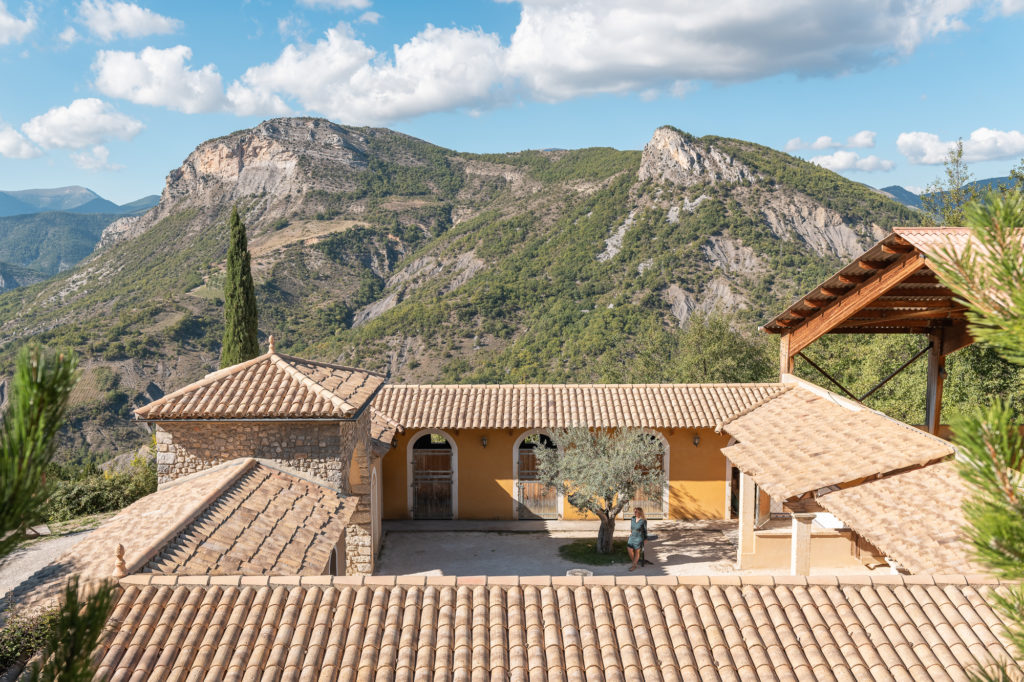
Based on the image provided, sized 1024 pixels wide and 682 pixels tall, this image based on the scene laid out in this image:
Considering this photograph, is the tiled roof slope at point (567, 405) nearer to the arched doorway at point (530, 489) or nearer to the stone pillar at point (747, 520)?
the arched doorway at point (530, 489)

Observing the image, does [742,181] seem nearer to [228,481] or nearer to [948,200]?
[948,200]

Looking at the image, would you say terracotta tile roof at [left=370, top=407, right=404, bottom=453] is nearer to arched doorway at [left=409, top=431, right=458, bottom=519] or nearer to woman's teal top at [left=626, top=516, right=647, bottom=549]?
arched doorway at [left=409, top=431, right=458, bottom=519]

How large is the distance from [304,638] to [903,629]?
4850 millimetres

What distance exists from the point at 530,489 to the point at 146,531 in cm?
1012

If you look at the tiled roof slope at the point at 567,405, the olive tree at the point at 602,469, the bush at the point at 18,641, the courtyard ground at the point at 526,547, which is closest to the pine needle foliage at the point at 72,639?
the bush at the point at 18,641

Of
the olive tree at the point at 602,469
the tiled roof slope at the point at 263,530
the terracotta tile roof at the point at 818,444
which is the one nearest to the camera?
the tiled roof slope at the point at 263,530

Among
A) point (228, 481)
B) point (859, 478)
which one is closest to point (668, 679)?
point (859, 478)

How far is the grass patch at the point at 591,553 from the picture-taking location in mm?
14734

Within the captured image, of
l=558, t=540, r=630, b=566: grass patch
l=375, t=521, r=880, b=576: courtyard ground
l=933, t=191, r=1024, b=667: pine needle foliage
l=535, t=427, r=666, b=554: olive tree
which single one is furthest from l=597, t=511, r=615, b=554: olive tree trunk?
l=933, t=191, r=1024, b=667: pine needle foliage

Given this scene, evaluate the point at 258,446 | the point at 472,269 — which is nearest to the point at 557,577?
the point at 258,446

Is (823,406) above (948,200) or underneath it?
underneath

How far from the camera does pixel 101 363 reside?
46.0m

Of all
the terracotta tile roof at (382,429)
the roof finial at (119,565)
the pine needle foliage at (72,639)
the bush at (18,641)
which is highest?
the pine needle foliage at (72,639)

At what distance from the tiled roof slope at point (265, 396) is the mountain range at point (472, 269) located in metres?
20.0
